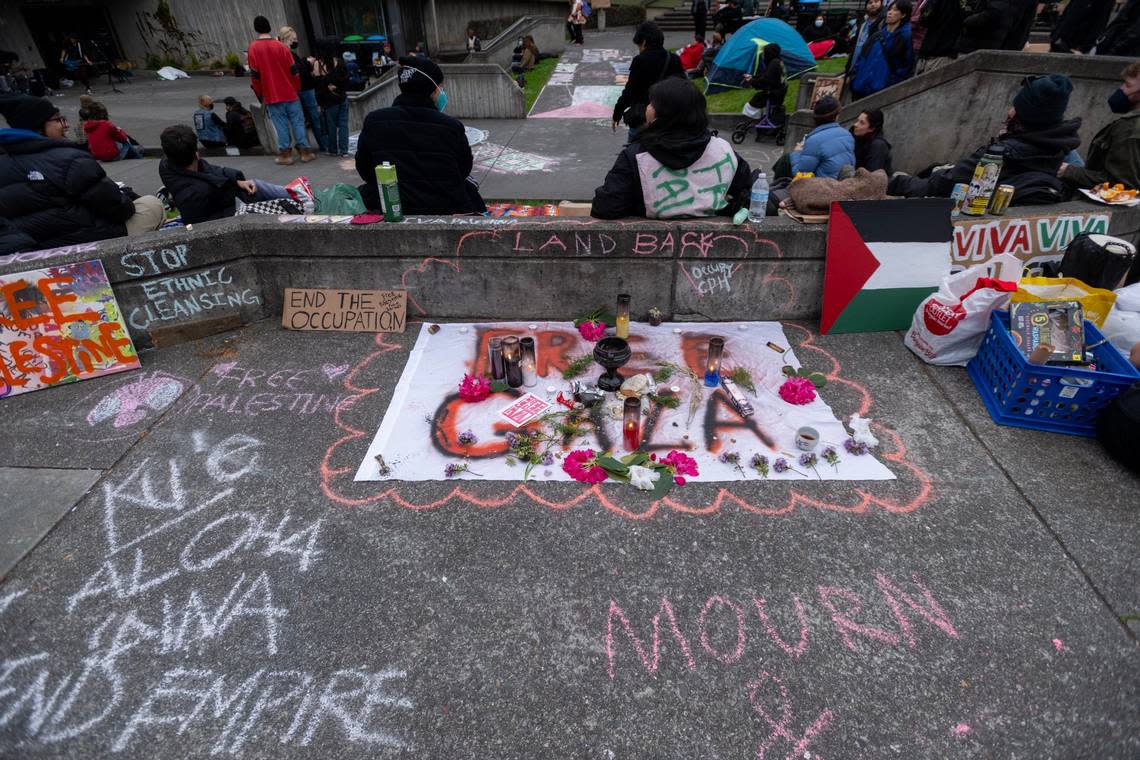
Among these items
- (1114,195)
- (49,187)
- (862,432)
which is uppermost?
(49,187)

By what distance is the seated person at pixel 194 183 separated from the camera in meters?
4.70

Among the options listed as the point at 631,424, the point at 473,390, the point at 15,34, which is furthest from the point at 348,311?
the point at 15,34

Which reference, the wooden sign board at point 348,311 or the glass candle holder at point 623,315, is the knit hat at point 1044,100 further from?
the wooden sign board at point 348,311

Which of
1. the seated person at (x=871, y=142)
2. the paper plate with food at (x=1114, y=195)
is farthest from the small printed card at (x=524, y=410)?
the paper plate with food at (x=1114, y=195)

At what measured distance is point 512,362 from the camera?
3.93 meters

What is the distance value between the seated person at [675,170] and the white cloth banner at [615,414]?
0.99m

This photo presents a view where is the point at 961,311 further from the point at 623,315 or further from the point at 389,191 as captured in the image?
the point at 389,191

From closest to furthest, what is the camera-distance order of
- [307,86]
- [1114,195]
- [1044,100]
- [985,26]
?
[1044,100] < [1114,195] < [985,26] < [307,86]

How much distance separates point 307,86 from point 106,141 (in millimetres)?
3900

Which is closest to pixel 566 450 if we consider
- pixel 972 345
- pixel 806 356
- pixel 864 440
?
pixel 864 440

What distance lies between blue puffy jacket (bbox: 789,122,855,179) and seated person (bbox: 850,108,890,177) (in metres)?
0.40

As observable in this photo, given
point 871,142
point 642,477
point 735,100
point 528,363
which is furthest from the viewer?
point 735,100

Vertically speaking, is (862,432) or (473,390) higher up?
(473,390)

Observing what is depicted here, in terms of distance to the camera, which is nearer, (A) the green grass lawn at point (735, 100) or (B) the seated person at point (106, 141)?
(B) the seated person at point (106, 141)
